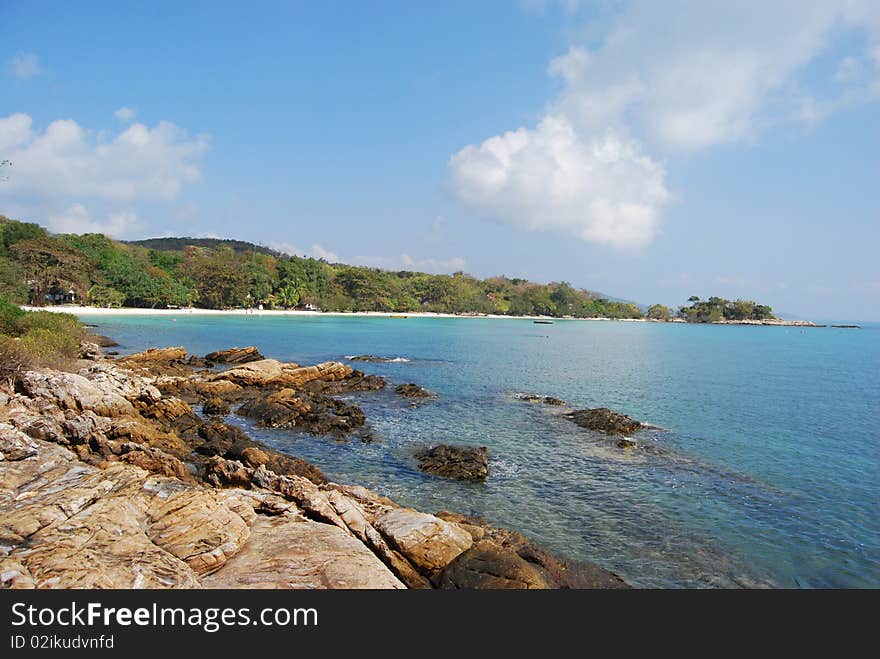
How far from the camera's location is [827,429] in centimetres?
2427

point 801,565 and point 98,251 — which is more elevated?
point 98,251

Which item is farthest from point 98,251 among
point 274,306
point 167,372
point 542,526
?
point 542,526

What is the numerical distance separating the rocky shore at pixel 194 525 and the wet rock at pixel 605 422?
12078mm

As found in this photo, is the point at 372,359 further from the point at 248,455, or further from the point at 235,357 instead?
the point at 248,455

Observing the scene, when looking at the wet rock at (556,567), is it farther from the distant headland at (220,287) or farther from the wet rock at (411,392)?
the distant headland at (220,287)

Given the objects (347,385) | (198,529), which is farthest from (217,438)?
(347,385)

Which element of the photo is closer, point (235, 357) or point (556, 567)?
point (556, 567)

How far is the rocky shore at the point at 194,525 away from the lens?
22.7ft

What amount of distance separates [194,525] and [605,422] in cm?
1877

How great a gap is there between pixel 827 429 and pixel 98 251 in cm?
11731

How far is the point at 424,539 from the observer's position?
9023mm

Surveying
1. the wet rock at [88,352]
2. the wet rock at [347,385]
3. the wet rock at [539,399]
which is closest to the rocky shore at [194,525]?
the wet rock at [347,385]
